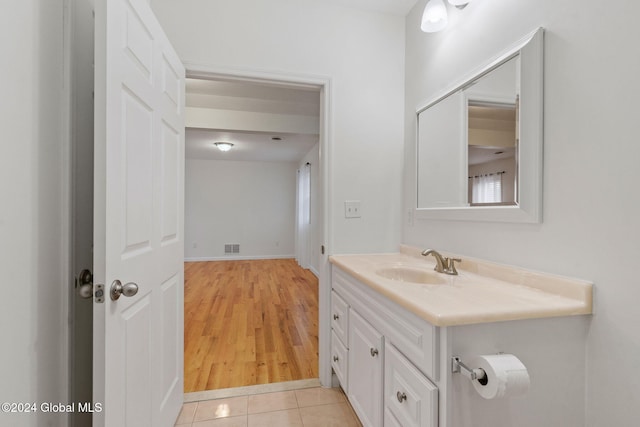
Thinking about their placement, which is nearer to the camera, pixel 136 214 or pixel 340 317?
pixel 136 214

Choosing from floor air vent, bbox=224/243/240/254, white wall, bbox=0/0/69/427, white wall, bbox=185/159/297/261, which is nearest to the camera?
white wall, bbox=0/0/69/427

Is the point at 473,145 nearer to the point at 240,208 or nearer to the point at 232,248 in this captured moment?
the point at 240,208

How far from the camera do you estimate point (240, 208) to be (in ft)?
22.1

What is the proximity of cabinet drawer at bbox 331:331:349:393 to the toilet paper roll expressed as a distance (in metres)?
0.89

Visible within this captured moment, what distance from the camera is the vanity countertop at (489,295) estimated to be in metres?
0.83

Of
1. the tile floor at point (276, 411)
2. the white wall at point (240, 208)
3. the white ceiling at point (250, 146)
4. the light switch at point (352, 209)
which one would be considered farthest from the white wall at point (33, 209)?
the white wall at point (240, 208)

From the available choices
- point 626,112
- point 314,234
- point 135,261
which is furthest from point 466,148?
point 314,234

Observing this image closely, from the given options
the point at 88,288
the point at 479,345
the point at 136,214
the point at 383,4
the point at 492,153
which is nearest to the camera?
the point at 479,345

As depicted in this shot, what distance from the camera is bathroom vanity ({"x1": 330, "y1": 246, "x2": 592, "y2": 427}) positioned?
0.83 meters

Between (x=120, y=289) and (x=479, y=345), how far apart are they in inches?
44.7

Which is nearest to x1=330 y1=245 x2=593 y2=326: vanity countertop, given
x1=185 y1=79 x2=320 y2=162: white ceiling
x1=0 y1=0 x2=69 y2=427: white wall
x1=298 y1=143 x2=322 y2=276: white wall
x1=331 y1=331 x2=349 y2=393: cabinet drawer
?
x1=331 y1=331 x2=349 y2=393: cabinet drawer

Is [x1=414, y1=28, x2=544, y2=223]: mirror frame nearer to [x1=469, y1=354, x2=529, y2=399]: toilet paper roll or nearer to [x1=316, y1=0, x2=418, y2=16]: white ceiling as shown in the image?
[x1=469, y1=354, x2=529, y2=399]: toilet paper roll

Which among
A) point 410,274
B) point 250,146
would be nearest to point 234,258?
point 250,146

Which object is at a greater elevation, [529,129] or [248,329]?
[529,129]
